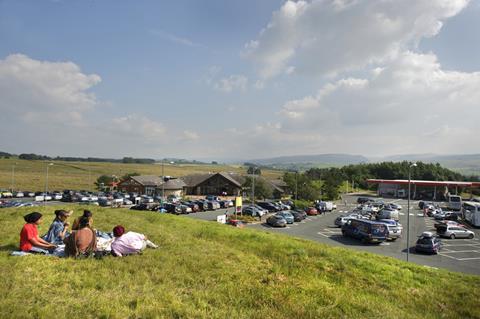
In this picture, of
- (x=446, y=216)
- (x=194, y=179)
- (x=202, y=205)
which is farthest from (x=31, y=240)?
(x=194, y=179)

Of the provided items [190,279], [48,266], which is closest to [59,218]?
[48,266]

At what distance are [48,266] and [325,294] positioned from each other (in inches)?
270

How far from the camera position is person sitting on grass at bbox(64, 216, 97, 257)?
9250 mm

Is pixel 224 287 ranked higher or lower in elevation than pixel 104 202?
higher

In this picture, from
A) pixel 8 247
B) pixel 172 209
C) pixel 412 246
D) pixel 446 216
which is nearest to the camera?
pixel 8 247

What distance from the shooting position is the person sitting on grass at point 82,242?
9.25m

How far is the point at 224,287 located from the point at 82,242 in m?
4.52

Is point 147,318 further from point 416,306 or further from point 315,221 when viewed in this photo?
point 315,221

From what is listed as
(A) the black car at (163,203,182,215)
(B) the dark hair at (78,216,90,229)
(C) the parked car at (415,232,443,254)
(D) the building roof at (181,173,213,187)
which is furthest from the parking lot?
(D) the building roof at (181,173,213,187)

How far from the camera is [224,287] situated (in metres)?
7.63

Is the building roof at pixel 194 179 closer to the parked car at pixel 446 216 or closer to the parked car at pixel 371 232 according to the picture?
the parked car at pixel 446 216

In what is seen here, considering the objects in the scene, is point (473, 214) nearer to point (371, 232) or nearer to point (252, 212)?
point (371, 232)

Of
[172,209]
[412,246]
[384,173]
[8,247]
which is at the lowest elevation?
[412,246]

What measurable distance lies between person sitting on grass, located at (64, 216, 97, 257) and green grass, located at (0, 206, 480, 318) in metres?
0.51
